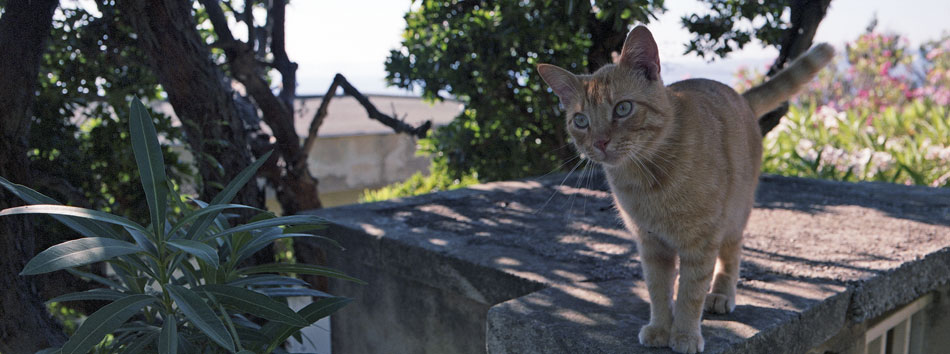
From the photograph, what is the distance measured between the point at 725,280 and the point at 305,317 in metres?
1.25

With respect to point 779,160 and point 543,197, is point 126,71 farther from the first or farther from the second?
point 779,160

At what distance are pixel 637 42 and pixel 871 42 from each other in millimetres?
8540

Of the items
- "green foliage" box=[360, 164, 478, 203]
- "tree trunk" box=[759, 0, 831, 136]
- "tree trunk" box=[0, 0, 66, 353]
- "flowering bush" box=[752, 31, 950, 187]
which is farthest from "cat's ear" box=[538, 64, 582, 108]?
"flowering bush" box=[752, 31, 950, 187]

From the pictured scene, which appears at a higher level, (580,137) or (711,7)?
(711,7)

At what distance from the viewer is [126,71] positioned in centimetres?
332

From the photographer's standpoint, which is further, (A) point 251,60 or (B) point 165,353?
(A) point 251,60

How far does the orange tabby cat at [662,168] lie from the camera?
70.9 inches

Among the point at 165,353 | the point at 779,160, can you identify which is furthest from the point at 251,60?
the point at 779,160

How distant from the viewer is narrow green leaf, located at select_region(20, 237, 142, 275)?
1.41 metres

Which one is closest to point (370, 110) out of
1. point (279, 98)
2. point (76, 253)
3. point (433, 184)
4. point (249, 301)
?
point (279, 98)

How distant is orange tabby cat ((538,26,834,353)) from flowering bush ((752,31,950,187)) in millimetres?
3523

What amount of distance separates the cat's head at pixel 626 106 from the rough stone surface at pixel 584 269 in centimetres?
36

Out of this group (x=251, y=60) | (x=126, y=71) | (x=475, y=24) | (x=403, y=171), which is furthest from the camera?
(x=403, y=171)

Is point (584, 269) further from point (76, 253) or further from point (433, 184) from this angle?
point (433, 184)
